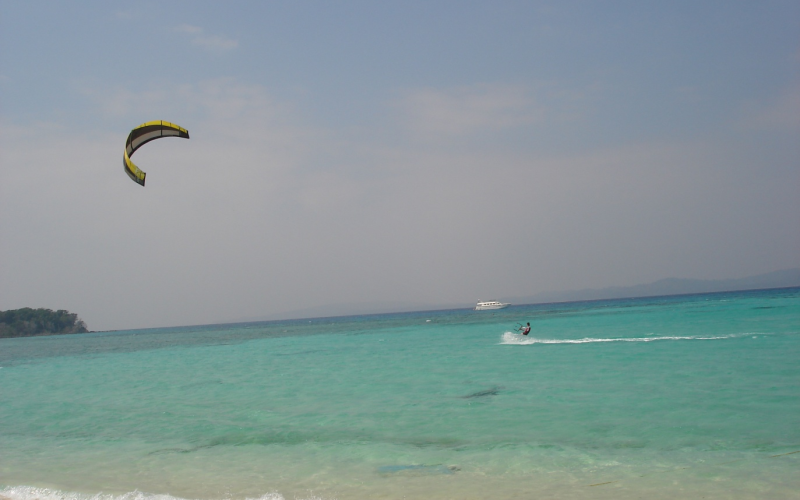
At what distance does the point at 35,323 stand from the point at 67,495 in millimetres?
152626

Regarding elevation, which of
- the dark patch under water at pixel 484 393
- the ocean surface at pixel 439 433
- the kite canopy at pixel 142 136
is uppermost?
the kite canopy at pixel 142 136

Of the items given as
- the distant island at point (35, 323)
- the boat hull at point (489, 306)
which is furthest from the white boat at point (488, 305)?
the distant island at point (35, 323)

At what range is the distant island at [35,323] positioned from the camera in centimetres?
12738

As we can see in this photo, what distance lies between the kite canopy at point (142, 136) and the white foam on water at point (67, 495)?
5.03 meters

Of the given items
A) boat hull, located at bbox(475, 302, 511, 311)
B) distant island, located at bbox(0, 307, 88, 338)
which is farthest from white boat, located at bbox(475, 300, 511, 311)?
distant island, located at bbox(0, 307, 88, 338)

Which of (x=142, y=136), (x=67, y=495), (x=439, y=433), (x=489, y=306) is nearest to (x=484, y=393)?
(x=439, y=433)

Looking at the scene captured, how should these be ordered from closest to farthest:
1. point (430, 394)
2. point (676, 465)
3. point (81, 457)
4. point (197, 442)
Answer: point (676, 465), point (81, 457), point (197, 442), point (430, 394)

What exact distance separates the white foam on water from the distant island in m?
145

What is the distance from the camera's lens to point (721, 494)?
656 centimetres

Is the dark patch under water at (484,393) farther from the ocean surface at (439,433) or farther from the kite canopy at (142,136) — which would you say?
the kite canopy at (142,136)

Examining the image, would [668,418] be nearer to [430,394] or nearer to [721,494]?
[721,494]

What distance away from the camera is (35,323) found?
134 m

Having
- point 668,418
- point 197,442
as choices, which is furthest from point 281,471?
point 668,418

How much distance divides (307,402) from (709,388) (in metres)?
9.70
